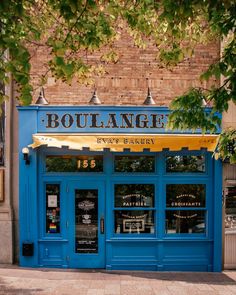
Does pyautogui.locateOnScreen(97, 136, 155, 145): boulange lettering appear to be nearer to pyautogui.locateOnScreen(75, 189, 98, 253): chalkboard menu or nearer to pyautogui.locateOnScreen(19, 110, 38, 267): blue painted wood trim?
pyautogui.locateOnScreen(75, 189, 98, 253): chalkboard menu

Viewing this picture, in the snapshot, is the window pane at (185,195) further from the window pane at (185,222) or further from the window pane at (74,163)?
the window pane at (74,163)

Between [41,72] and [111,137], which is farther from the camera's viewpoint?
[41,72]

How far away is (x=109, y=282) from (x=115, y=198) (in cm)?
207

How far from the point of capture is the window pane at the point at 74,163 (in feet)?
31.0

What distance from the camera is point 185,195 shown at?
9.53 meters

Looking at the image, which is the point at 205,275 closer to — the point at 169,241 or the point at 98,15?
the point at 169,241

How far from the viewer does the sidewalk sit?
7.56 meters

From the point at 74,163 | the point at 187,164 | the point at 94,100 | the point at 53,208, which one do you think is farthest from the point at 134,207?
the point at 94,100

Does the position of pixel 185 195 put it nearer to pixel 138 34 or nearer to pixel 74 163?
pixel 74 163

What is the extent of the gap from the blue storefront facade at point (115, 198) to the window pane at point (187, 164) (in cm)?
2

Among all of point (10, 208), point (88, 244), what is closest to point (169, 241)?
point (88, 244)

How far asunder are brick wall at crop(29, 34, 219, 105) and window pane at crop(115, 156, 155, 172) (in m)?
1.39

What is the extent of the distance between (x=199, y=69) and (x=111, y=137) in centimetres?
293

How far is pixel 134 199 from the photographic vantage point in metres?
9.51
